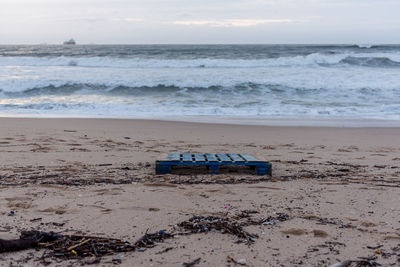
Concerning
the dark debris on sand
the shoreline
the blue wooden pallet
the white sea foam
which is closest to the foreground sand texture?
the dark debris on sand

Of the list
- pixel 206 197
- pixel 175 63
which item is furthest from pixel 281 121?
pixel 175 63

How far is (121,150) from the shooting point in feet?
21.9

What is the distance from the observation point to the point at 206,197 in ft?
13.4

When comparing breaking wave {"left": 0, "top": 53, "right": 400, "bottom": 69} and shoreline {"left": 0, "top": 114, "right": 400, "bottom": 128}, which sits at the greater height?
breaking wave {"left": 0, "top": 53, "right": 400, "bottom": 69}

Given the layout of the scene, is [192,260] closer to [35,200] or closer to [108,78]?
[35,200]

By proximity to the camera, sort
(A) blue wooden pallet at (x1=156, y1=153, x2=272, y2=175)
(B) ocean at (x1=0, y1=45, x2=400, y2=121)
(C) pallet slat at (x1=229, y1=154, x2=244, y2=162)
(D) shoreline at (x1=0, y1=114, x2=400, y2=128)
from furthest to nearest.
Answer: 1. (B) ocean at (x1=0, y1=45, x2=400, y2=121)
2. (D) shoreline at (x1=0, y1=114, x2=400, y2=128)
3. (C) pallet slat at (x1=229, y1=154, x2=244, y2=162)
4. (A) blue wooden pallet at (x1=156, y1=153, x2=272, y2=175)

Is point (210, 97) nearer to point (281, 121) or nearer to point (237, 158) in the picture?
point (281, 121)

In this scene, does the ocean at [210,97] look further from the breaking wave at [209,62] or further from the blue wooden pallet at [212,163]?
the breaking wave at [209,62]

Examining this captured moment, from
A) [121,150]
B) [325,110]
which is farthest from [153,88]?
[121,150]

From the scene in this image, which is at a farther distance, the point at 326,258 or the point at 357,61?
the point at 357,61

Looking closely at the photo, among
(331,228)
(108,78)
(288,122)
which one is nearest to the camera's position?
(331,228)

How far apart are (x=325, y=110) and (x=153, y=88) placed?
9.00m

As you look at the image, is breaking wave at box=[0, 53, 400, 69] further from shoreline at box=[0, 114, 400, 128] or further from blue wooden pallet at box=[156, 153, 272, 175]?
blue wooden pallet at box=[156, 153, 272, 175]

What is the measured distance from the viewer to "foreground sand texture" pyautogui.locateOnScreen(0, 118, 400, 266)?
9.39ft
